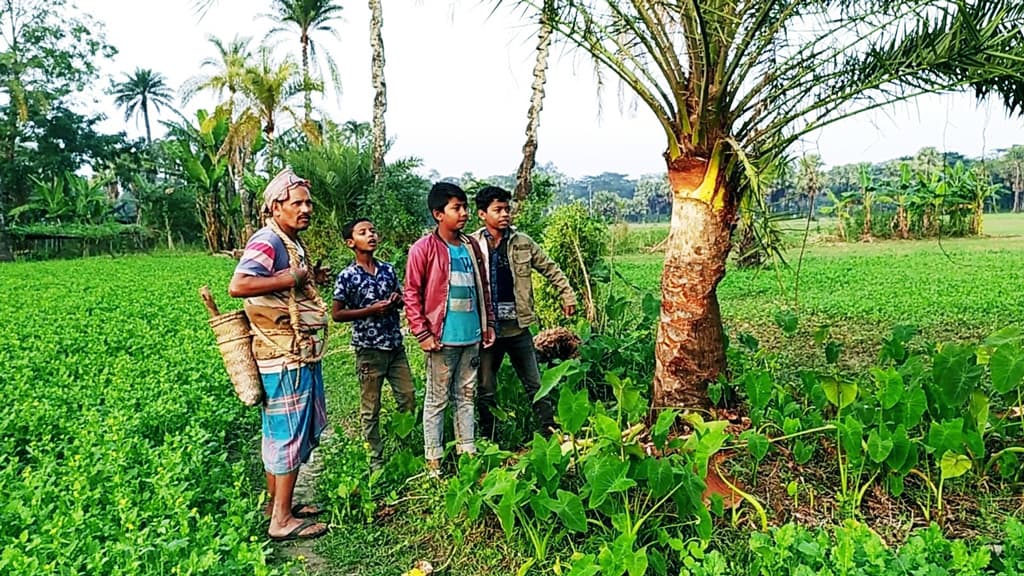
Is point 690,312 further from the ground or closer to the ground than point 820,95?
closer to the ground

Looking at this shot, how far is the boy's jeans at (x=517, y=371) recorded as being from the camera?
461cm

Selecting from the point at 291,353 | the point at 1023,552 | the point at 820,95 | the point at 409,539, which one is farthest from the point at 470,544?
the point at 820,95

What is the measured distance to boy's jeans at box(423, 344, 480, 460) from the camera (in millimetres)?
4094

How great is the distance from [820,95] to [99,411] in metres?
4.60

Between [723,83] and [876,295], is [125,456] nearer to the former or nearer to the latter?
[723,83]

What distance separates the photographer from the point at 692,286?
4.12 meters

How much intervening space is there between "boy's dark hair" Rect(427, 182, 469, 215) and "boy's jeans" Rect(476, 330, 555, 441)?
935mm

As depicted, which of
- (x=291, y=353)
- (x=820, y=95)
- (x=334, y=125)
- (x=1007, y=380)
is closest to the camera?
(x=1007, y=380)

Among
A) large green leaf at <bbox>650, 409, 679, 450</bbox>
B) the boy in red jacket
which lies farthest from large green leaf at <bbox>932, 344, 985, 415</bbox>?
the boy in red jacket

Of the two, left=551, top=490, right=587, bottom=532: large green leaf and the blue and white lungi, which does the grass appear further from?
the blue and white lungi

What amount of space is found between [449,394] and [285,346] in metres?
0.98

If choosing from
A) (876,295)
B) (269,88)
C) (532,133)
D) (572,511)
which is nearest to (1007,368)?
(572,511)

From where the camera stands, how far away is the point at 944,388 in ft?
11.9

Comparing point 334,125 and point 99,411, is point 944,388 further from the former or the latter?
point 334,125
